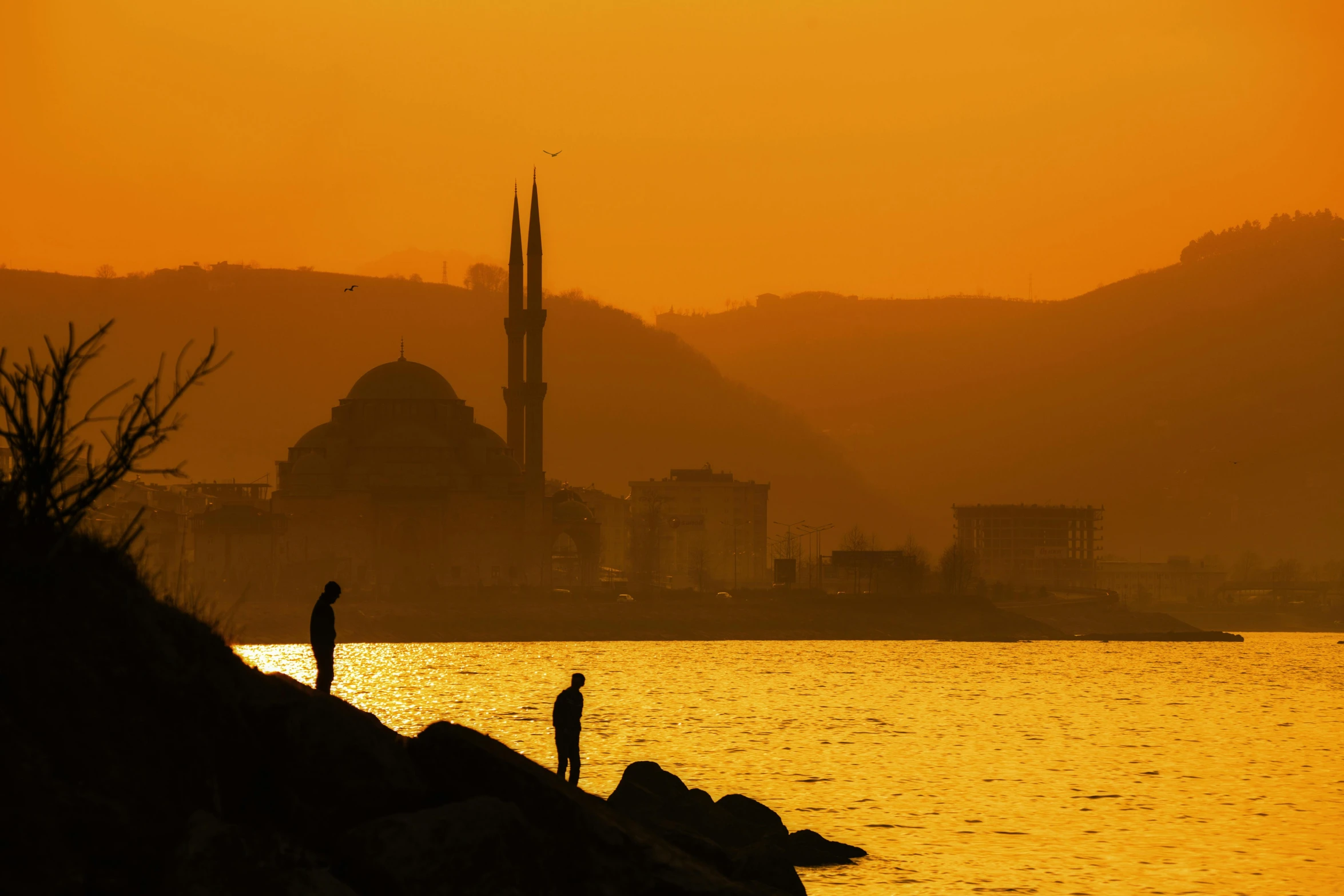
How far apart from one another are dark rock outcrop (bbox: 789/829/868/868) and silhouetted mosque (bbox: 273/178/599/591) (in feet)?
341

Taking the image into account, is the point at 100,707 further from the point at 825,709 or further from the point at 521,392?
the point at 521,392

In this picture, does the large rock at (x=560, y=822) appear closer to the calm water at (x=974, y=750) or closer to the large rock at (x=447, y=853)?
the large rock at (x=447, y=853)

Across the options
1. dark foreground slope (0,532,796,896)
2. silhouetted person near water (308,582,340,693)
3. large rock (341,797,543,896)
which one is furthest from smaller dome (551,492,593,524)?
large rock (341,797,543,896)

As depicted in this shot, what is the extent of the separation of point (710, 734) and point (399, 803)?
34086mm

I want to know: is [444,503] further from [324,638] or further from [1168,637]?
[324,638]

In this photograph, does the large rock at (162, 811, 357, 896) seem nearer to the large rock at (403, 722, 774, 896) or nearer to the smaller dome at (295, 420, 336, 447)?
the large rock at (403, 722, 774, 896)

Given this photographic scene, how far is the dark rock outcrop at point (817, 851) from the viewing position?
26.5 m

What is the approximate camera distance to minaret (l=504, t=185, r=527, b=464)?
13275 centimetres

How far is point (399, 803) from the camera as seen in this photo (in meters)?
16.0

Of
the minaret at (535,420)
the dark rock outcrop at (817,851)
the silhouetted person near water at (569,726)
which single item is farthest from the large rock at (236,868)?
the minaret at (535,420)

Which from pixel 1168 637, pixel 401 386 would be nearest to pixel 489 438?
pixel 401 386

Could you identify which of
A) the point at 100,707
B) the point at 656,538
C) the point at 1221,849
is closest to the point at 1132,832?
the point at 1221,849

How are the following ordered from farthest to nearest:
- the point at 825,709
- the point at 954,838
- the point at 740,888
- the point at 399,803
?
the point at 825,709 → the point at 954,838 → the point at 740,888 → the point at 399,803

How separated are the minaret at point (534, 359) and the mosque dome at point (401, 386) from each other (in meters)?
17.7
